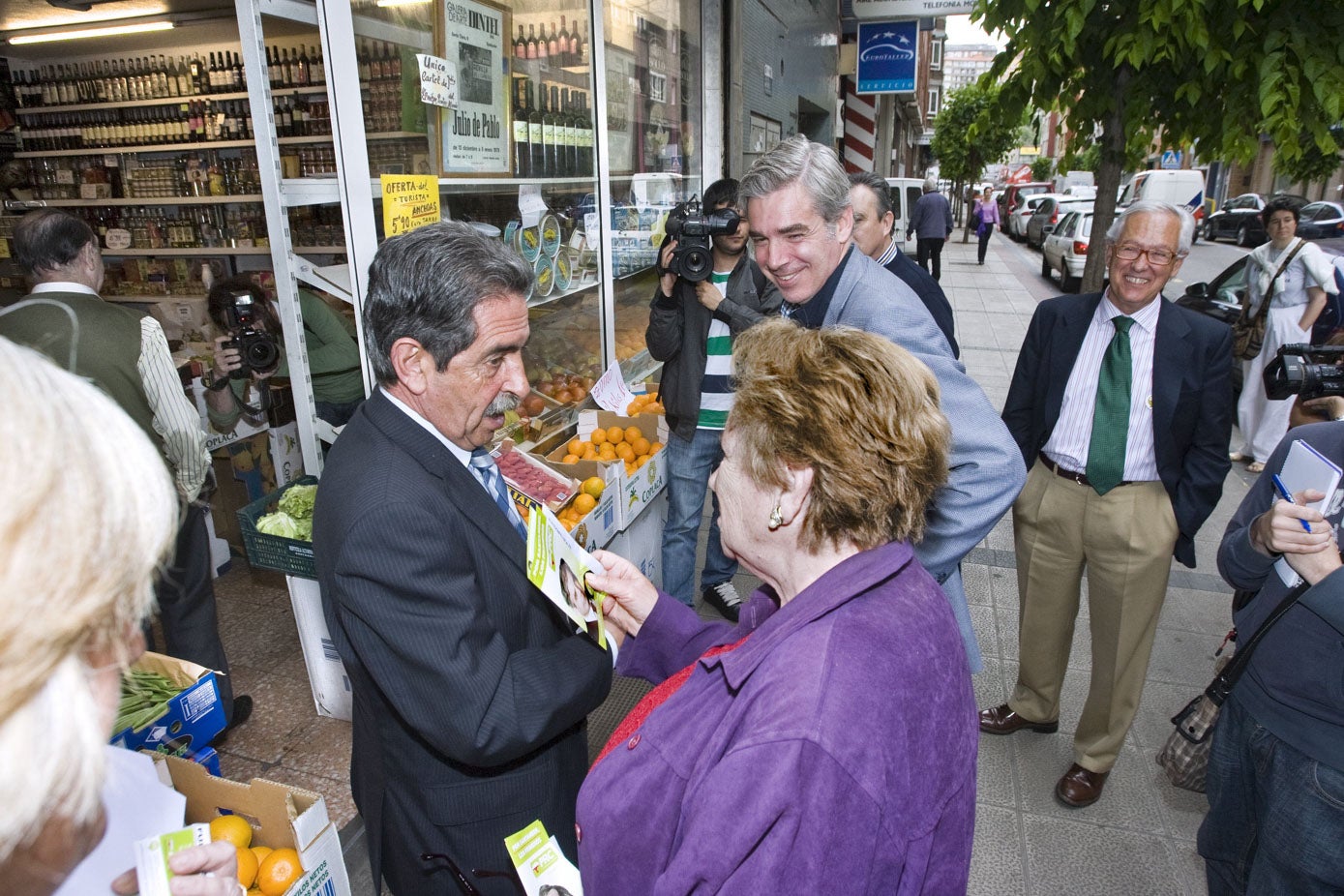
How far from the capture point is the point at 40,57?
23.3 feet

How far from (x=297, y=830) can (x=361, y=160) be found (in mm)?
2282

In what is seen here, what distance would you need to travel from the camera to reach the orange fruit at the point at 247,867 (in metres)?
1.97

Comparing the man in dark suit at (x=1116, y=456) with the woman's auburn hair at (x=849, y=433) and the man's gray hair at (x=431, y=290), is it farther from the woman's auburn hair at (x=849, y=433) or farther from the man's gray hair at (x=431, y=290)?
the man's gray hair at (x=431, y=290)

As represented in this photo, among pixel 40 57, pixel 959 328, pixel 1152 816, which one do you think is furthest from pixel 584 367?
pixel 959 328

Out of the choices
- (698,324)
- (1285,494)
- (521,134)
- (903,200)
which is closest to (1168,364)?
(1285,494)

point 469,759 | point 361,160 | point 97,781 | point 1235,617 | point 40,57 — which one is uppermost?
point 40,57

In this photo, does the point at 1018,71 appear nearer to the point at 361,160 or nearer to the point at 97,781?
the point at 361,160

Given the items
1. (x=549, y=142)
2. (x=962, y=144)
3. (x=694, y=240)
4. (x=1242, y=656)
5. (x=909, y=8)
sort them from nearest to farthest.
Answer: (x=1242, y=656), (x=694, y=240), (x=549, y=142), (x=909, y=8), (x=962, y=144)

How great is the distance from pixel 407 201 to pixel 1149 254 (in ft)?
9.04

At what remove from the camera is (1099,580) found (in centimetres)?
296

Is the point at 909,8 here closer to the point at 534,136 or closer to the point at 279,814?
the point at 534,136

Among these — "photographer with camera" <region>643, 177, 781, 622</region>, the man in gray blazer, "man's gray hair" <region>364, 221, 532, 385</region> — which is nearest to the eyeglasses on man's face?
the man in gray blazer

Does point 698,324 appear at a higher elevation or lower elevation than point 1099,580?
higher

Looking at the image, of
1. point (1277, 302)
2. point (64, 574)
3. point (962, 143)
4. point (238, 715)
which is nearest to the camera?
point (64, 574)
